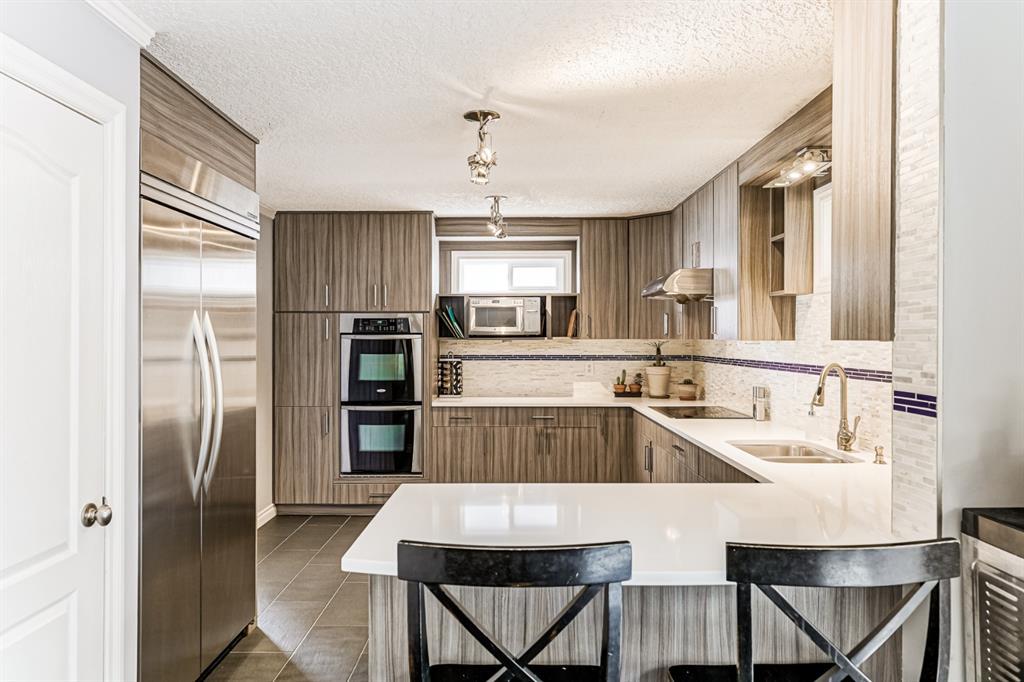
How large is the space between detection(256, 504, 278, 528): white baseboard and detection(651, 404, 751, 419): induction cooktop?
9.76 ft

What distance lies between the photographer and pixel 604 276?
5.41 metres

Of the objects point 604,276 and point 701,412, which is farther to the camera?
point 604,276

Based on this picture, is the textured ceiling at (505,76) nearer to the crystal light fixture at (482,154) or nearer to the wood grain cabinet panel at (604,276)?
the crystal light fixture at (482,154)

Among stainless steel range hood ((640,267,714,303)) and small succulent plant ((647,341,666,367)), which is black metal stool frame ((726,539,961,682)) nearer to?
stainless steel range hood ((640,267,714,303))

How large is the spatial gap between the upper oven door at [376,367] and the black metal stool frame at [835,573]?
163 inches

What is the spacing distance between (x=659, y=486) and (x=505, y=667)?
4.19 ft

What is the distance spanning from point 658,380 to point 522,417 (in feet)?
3.88

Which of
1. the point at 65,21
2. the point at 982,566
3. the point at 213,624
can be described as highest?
the point at 65,21

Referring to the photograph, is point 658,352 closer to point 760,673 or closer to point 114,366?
point 760,673

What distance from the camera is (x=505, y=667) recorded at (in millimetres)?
1280

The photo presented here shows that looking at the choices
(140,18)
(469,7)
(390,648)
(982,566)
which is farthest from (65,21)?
(982,566)

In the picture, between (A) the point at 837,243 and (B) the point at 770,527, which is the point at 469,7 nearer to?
(A) the point at 837,243

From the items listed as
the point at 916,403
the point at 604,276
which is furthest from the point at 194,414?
the point at 604,276

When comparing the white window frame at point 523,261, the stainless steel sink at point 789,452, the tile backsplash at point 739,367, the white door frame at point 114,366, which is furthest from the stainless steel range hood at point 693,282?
the white door frame at point 114,366
